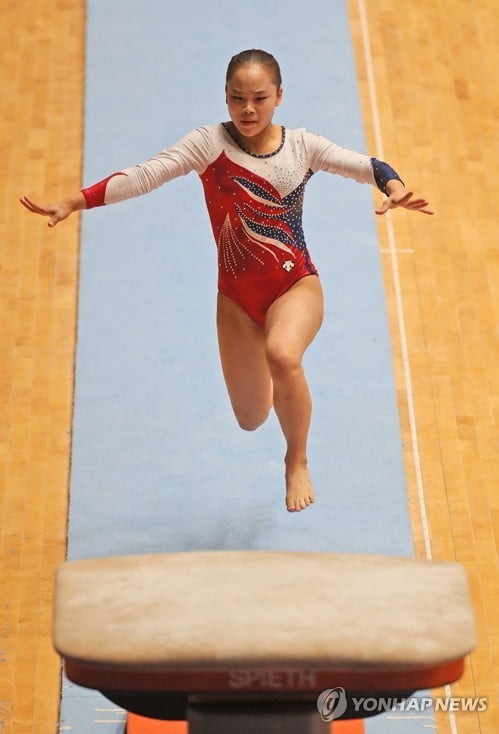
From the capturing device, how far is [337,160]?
4.04 meters

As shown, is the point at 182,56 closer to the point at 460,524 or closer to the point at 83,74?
the point at 83,74

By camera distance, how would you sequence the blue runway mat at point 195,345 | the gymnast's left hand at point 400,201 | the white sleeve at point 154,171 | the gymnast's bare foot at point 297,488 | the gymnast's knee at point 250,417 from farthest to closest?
the blue runway mat at point 195,345, the gymnast's knee at point 250,417, the gymnast's bare foot at point 297,488, the white sleeve at point 154,171, the gymnast's left hand at point 400,201

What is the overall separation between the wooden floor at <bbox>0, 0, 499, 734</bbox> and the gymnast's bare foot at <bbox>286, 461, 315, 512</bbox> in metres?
0.86

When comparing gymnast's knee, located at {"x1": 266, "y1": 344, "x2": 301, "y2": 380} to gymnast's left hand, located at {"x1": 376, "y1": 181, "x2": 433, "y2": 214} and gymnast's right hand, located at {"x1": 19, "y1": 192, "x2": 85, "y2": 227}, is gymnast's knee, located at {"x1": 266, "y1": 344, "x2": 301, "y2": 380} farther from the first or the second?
gymnast's right hand, located at {"x1": 19, "y1": 192, "x2": 85, "y2": 227}

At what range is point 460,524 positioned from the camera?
4.91 m

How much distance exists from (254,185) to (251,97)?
32 cm

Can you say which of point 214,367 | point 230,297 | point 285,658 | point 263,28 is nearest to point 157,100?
point 263,28

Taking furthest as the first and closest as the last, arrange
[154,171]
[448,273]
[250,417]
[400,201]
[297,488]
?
[448,273] < [250,417] < [297,488] < [154,171] < [400,201]

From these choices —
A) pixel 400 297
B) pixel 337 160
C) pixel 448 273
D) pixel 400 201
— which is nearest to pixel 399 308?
pixel 400 297

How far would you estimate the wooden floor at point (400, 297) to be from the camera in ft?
15.4

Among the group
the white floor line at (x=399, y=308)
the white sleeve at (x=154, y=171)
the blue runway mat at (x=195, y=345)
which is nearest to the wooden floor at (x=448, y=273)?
the white floor line at (x=399, y=308)

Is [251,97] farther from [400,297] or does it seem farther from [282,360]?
[400,297]

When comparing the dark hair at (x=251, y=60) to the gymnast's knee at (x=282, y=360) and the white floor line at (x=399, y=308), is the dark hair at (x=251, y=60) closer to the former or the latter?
the gymnast's knee at (x=282, y=360)

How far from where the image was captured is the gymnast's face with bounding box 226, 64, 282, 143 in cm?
383
